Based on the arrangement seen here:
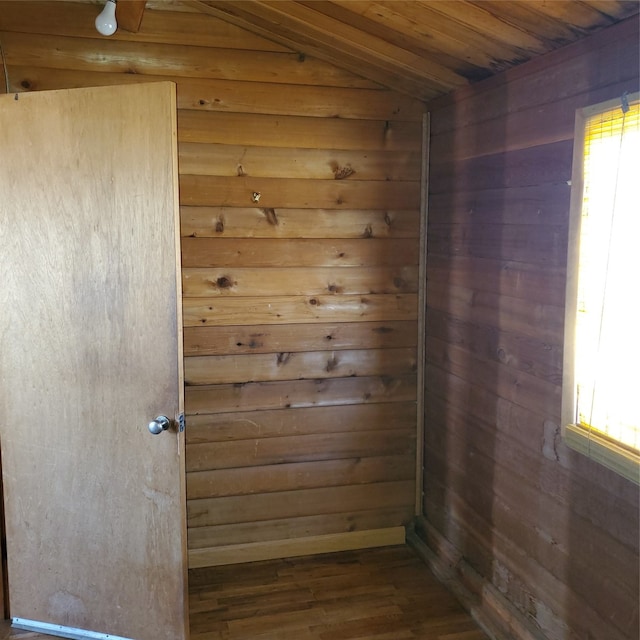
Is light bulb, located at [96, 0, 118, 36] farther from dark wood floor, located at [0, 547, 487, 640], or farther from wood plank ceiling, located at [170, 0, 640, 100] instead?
dark wood floor, located at [0, 547, 487, 640]

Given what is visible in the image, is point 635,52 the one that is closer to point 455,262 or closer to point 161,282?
point 455,262

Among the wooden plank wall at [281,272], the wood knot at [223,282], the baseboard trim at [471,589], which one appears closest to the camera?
the baseboard trim at [471,589]

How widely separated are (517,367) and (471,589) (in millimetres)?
971

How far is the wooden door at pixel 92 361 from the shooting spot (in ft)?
6.82

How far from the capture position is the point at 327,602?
Answer: 8.66 ft

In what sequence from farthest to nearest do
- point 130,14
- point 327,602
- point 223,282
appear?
point 223,282, point 327,602, point 130,14

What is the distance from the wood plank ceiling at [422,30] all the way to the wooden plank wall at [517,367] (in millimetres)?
74

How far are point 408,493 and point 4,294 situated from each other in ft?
6.56

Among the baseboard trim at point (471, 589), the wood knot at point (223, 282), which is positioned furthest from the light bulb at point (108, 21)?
the baseboard trim at point (471, 589)

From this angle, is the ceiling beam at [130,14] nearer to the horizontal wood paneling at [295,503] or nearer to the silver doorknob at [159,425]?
the silver doorknob at [159,425]

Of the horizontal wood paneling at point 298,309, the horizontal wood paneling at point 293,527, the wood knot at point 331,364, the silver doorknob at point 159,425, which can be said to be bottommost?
the horizontal wood paneling at point 293,527

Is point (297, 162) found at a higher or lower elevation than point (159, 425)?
higher

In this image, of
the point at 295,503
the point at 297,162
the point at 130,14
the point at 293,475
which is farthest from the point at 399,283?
the point at 130,14

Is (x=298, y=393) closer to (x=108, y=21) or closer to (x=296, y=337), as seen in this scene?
(x=296, y=337)
